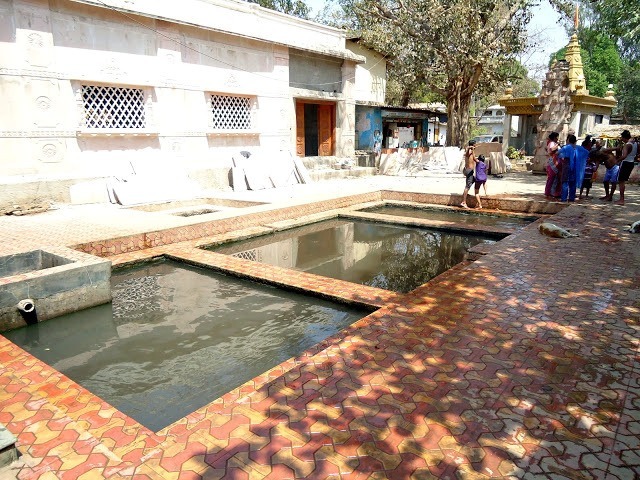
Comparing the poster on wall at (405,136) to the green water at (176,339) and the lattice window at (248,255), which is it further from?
the green water at (176,339)

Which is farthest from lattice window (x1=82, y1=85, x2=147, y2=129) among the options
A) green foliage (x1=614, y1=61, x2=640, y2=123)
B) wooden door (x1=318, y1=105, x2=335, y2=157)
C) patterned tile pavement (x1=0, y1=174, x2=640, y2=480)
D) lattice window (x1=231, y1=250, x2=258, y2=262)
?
green foliage (x1=614, y1=61, x2=640, y2=123)

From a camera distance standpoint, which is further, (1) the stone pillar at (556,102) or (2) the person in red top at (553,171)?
(1) the stone pillar at (556,102)

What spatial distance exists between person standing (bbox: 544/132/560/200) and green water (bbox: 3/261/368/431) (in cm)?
879

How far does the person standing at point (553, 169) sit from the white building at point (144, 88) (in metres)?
8.34

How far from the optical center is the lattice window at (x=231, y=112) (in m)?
13.9

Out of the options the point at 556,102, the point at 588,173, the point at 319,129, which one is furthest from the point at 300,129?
the point at 588,173

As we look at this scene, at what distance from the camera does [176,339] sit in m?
4.70

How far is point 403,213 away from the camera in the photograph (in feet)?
39.1

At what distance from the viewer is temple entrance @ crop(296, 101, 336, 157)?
1795cm

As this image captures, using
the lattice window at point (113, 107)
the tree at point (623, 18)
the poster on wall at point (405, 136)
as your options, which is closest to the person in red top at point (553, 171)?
the tree at point (623, 18)

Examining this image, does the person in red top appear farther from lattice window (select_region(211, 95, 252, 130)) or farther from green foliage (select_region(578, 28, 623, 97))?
green foliage (select_region(578, 28, 623, 97))

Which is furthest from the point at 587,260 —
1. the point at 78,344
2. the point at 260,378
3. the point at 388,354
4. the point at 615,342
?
the point at 78,344

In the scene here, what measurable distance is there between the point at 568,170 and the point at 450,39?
8613 millimetres

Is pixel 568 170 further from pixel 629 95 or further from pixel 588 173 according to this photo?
pixel 629 95
